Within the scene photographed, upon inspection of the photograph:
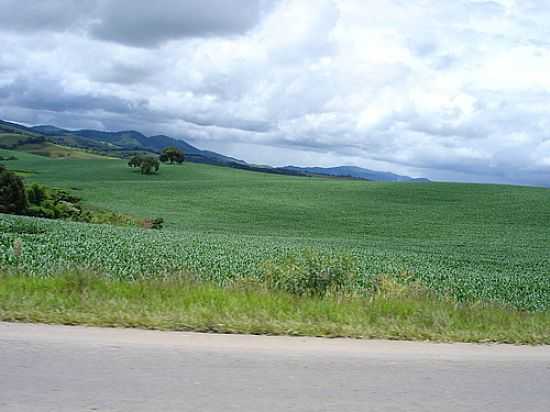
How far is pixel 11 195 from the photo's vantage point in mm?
37625

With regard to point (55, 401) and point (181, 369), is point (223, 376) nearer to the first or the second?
point (181, 369)

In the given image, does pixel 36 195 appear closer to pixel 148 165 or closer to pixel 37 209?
pixel 37 209

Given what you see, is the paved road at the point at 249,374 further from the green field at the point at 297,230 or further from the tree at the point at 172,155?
the tree at the point at 172,155

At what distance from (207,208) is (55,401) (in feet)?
161

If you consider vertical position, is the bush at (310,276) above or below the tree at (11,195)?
above

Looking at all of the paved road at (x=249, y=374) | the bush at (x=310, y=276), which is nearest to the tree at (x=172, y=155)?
the bush at (x=310, y=276)

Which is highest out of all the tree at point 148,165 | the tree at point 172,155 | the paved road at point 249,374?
the tree at point 172,155

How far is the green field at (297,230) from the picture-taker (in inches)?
559

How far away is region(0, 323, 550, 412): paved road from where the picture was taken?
4109mm

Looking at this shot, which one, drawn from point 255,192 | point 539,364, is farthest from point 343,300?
point 255,192

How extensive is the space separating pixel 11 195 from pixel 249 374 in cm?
3729

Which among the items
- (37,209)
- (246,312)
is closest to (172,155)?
(37,209)

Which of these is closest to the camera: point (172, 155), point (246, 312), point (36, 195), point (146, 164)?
point (246, 312)

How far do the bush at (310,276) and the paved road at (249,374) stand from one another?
2873 millimetres
